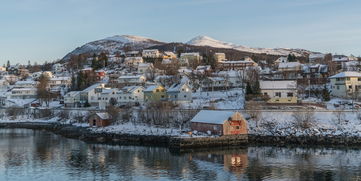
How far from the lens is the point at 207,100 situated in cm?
4712

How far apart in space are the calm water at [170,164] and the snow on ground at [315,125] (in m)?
3.67

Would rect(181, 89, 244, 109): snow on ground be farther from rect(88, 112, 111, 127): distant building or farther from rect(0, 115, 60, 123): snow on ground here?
rect(0, 115, 60, 123): snow on ground

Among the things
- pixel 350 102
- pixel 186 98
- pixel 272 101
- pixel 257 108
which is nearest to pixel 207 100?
pixel 186 98

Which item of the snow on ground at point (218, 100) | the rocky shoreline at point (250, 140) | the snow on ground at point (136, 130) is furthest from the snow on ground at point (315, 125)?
the snow on ground at point (218, 100)

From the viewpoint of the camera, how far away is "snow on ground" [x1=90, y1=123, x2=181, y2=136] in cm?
3347

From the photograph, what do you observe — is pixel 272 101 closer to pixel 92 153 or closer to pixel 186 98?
pixel 186 98

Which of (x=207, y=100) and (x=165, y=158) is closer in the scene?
(x=165, y=158)

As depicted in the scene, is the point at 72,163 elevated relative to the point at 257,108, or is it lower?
lower

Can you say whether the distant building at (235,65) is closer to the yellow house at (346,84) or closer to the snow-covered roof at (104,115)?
the yellow house at (346,84)

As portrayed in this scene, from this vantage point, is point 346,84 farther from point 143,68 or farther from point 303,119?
point 143,68

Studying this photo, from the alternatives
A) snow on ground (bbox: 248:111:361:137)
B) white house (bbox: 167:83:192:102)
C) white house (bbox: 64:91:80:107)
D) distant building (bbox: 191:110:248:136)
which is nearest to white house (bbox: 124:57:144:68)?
white house (bbox: 64:91:80:107)

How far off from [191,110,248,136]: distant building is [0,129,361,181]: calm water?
92.4 inches

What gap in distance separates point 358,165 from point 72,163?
58.3 feet

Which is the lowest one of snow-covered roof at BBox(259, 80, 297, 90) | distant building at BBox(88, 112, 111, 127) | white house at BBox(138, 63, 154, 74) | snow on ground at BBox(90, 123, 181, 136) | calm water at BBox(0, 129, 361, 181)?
calm water at BBox(0, 129, 361, 181)
